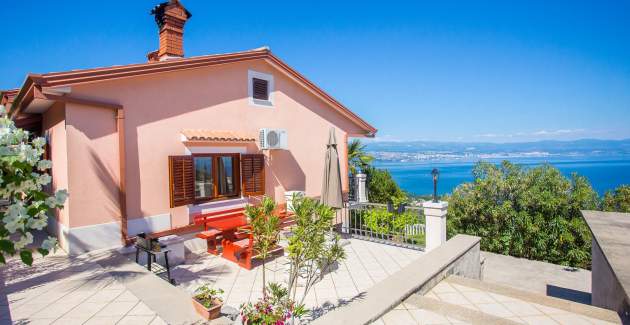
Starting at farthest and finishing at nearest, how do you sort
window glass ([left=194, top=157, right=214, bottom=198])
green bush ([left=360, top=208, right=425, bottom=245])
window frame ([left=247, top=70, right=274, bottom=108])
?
window frame ([left=247, top=70, right=274, bottom=108]), green bush ([left=360, top=208, right=425, bottom=245]), window glass ([left=194, top=157, right=214, bottom=198])

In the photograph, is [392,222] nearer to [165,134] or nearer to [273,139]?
[273,139]

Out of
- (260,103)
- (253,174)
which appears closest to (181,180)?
(253,174)

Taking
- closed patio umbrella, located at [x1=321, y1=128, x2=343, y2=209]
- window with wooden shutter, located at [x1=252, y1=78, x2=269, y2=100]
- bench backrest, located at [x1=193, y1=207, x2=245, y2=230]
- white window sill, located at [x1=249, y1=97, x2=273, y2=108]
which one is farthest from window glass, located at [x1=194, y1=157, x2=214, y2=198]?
closed patio umbrella, located at [x1=321, y1=128, x2=343, y2=209]

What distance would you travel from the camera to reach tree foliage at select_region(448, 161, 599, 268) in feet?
35.3

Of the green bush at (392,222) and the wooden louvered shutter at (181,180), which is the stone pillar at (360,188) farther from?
the wooden louvered shutter at (181,180)

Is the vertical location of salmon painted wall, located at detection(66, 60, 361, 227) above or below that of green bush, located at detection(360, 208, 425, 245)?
above

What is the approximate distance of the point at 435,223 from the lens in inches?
355

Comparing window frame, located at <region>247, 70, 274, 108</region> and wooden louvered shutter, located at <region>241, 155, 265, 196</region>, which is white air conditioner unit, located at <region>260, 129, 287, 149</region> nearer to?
wooden louvered shutter, located at <region>241, 155, 265, 196</region>

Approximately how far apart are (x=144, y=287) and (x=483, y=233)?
1095 cm

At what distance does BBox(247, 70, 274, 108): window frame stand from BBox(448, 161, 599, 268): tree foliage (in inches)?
309

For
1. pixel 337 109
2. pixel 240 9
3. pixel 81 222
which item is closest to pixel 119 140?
pixel 81 222

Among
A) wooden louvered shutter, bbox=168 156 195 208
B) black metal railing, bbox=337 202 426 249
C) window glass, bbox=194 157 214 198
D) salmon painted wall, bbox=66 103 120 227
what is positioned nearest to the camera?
salmon painted wall, bbox=66 103 120 227

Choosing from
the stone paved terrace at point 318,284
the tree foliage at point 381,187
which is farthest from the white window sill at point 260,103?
the tree foliage at point 381,187

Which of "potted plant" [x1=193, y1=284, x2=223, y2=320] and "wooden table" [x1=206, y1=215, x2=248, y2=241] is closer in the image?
"potted plant" [x1=193, y1=284, x2=223, y2=320]
